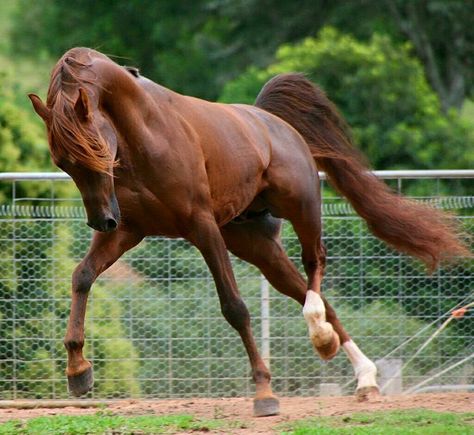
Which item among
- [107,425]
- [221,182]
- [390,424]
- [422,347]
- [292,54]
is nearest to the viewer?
[107,425]

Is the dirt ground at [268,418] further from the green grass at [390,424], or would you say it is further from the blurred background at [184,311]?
the blurred background at [184,311]

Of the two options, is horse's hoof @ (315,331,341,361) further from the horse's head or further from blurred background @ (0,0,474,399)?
the horse's head

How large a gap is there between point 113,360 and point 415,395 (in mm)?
2028

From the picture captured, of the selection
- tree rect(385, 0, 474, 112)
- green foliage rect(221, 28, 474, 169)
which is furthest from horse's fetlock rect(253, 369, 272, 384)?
tree rect(385, 0, 474, 112)

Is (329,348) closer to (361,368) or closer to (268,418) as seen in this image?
(361,368)

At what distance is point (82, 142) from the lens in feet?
18.4

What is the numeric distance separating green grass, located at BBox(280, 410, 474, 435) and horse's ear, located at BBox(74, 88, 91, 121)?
178 cm

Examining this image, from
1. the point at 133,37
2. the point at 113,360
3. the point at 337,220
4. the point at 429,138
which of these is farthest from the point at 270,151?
the point at 133,37

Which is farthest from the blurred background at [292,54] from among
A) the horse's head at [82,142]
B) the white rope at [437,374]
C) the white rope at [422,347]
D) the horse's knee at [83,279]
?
the white rope at [437,374]

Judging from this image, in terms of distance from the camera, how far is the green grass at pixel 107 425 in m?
5.86

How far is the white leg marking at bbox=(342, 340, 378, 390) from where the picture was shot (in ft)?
24.2

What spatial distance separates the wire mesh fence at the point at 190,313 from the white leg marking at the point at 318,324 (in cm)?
113

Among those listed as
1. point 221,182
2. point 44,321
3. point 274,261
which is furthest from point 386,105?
point 221,182

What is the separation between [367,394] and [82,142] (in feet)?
8.81
